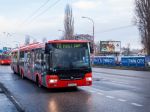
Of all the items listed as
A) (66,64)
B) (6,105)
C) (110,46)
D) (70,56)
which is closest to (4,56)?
(110,46)

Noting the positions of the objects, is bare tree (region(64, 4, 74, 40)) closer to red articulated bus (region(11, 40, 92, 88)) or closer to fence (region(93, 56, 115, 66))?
fence (region(93, 56, 115, 66))

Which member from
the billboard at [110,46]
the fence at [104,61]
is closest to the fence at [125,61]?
the fence at [104,61]

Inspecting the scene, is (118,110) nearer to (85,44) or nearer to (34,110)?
(34,110)

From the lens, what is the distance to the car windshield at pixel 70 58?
18842mm

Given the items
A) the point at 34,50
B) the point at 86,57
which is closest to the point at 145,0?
the point at 34,50

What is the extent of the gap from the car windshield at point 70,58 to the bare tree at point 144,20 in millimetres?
36771

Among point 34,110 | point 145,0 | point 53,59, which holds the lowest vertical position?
point 34,110

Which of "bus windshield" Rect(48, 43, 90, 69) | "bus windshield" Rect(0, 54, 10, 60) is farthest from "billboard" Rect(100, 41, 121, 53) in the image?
"bus windshield" Rect(48, 43, 90, 69)

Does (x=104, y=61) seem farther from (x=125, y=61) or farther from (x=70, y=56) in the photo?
(x=70, y=56)

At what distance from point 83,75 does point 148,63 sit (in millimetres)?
32323

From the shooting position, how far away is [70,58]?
19.0m

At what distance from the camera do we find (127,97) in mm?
15961

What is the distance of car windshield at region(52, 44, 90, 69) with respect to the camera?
18842 millimetres

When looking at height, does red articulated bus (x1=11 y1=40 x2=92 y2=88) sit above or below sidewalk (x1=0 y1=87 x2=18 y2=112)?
above
